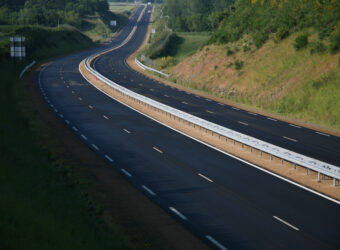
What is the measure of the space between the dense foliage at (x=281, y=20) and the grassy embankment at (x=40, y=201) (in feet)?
104

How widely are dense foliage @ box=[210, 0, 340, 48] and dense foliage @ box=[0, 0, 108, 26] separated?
7704 centimetres

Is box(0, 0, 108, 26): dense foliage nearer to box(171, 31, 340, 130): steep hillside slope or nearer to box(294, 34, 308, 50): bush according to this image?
box(171, 31, 340, 130): steep hillside slope

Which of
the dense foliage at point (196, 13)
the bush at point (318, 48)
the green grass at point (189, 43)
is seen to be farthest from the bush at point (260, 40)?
the dense foliage at point (196, 13)

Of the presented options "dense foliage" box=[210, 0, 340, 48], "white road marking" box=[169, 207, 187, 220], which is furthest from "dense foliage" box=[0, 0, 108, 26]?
"white road marking" box=[169, 207, 187, 220]

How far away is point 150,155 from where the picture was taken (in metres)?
24.6

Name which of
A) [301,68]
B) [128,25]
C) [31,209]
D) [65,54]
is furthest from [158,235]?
[128,25]

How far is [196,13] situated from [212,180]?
140081mm

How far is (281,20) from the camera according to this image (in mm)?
57344

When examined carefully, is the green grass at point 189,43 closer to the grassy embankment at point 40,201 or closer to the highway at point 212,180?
the highway at point 212,180

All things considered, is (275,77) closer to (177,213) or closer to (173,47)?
(177,213)

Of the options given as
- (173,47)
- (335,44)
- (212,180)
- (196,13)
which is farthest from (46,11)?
(212,180)

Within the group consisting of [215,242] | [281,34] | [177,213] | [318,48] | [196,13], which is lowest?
[177,213]

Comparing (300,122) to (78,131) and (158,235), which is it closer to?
(78,131)

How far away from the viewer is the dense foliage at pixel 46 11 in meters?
143
